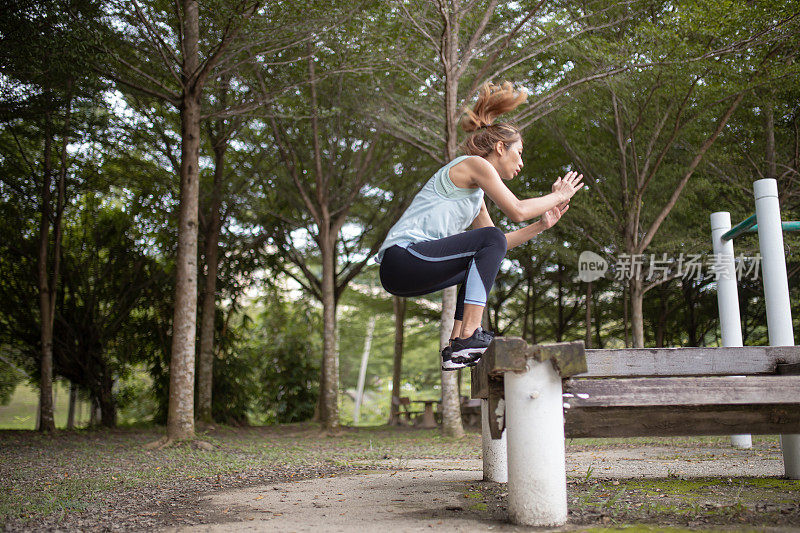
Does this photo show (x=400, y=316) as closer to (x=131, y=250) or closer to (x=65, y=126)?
(x=131, y=250)

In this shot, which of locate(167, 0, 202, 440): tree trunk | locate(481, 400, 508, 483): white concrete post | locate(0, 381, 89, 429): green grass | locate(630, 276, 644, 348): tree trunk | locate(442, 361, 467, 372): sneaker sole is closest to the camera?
locate(442, 361, 467, 372): sneaker sole

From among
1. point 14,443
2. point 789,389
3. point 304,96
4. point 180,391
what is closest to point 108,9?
point 304,96

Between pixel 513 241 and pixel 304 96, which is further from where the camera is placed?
pixel 304 96

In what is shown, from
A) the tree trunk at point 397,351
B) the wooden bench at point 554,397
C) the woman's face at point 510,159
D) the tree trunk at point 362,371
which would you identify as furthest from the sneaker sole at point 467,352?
the tree trunk at point 362,371

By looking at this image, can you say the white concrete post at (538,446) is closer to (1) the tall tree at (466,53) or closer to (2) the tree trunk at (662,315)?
(1) the tall tree at (466,53)

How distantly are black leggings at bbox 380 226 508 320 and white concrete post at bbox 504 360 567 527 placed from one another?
0.69 meters

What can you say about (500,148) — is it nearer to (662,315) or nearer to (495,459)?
(495,459)

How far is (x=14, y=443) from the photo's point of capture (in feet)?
30.0

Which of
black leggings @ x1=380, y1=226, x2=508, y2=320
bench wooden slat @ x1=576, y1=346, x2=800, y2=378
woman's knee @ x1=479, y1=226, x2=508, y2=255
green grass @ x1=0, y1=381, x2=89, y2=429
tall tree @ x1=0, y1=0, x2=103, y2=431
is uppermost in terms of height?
tall tree @ x1=0, y1=0, x2=103, y2=431

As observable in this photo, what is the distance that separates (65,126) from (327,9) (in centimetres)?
522

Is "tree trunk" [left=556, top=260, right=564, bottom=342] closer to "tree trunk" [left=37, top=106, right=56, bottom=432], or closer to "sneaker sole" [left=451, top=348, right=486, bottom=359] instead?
"tree trunk" [left=37, top=106, right=56, bottom=432]

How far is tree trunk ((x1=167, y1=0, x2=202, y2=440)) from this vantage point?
326 inches

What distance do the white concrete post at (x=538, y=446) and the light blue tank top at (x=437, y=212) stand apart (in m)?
1.01

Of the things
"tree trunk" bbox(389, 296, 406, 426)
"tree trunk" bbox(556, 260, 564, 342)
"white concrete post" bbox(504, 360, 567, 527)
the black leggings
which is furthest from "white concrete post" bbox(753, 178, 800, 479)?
"tree trunk" bbox(556, 260, 564, 342)
